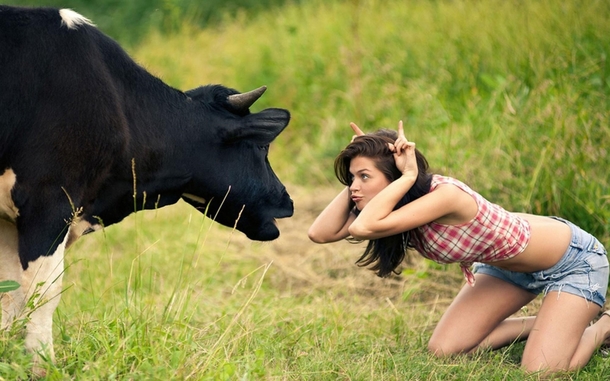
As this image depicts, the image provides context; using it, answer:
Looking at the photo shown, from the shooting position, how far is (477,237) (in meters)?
4.08

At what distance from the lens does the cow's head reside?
416 centimetres

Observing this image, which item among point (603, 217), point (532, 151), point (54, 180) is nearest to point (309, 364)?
point (54, 180)

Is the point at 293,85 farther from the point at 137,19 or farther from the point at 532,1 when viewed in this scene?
the point at 137,19

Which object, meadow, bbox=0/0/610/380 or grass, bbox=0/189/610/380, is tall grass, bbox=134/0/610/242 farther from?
grass, bbox=0/189/610/380

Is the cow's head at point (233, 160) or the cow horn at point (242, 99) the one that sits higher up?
the cow horn at point (242, 99)

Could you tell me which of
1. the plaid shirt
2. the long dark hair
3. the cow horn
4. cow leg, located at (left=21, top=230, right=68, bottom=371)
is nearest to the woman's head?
the long dark hair

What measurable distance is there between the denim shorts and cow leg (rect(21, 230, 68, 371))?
2306 mm

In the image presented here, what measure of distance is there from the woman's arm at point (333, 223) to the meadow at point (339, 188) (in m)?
0.45

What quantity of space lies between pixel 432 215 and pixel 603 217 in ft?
6.67

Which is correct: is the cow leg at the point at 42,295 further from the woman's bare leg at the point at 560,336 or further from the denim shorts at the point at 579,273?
the denim shorts at the point at 579,273

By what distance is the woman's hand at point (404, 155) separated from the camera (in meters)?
4.00

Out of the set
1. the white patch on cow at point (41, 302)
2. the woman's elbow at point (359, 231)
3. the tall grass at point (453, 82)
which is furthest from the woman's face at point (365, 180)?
the tall grass at point (453, 82)

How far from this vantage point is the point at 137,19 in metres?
14.8

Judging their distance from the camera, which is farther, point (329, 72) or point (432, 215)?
point (329, 72)
